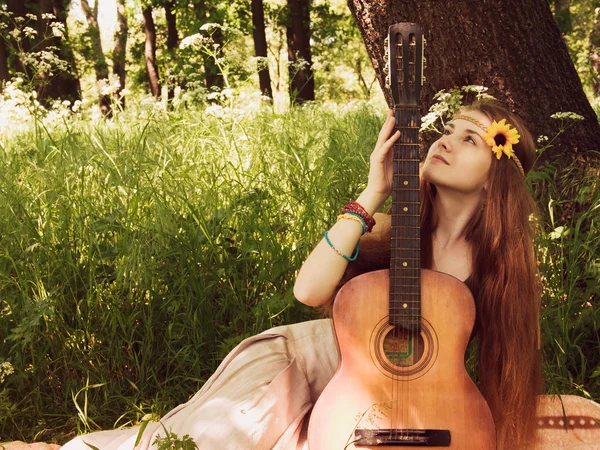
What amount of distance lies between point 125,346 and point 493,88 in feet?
7.12

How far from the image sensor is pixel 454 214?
7.63ft

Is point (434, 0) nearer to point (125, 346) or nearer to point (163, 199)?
point (163, 199)

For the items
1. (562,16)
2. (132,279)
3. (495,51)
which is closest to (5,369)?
(132,279)

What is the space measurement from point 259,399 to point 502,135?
3.71ft

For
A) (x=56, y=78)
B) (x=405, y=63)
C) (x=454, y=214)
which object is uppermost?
(x=56, y=78)

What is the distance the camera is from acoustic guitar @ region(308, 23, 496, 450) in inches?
78.3

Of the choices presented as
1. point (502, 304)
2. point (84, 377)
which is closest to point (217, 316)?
point (84, 377)

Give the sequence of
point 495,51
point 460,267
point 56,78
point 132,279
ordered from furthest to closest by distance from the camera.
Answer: point 56,78 < point 495,51 < point 132,279 < point 460,267

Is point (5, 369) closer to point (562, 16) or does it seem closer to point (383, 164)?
point (383, 164)

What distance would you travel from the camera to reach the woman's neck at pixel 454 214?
230 centimetres

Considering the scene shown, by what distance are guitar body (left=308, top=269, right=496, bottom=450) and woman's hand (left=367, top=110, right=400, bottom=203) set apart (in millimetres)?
283

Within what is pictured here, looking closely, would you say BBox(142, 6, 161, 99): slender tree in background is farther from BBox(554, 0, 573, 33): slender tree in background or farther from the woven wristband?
the woven wristband

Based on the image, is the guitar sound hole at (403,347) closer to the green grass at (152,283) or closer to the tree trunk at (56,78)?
the green grass at (152,283)

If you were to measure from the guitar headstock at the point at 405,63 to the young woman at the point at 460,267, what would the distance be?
0.32 feet
